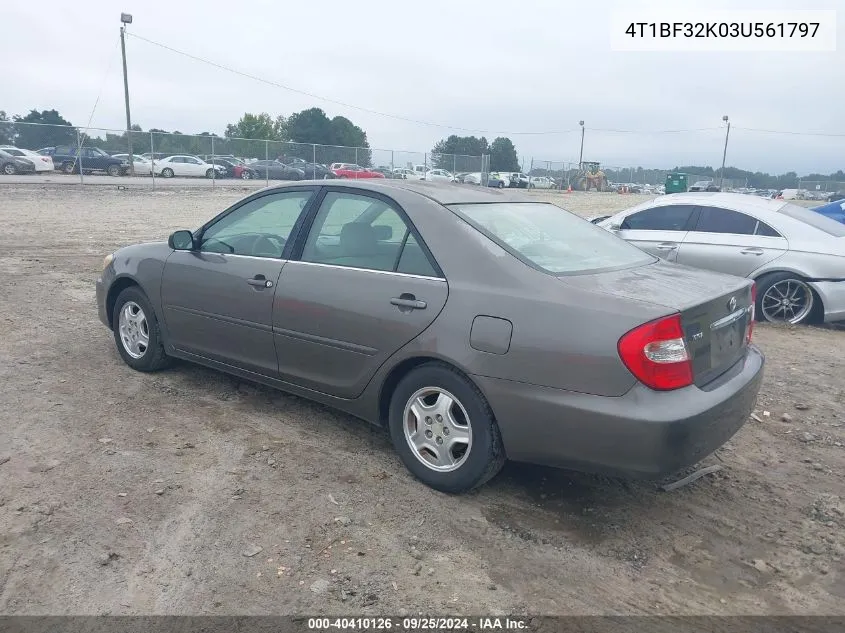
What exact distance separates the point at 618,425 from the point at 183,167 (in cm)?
3235

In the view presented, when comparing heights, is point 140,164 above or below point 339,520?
above

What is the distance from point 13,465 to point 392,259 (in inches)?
90.2

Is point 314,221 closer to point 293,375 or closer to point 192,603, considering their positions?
point 293,375

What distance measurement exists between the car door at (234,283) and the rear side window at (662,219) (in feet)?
17.7

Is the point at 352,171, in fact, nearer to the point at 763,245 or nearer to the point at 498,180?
the point at 498,180

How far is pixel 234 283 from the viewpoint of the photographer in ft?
14.7

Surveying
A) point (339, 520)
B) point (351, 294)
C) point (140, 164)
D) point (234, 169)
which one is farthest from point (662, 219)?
point (234, 169)

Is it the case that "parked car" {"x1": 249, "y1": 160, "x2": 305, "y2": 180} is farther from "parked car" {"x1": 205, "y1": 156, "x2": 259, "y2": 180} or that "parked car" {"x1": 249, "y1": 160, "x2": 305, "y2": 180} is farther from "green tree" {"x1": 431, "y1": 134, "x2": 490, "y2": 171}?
"green tree" {"x1": 431, "y1": 134, "x2": 490, "y2": 171}

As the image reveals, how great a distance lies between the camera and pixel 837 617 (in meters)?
2.73

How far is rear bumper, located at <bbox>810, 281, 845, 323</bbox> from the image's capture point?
7312mm

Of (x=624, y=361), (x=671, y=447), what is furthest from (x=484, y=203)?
(x=671, y=447)

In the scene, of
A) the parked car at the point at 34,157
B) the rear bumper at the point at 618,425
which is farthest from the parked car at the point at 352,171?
the rear bumper at the point at 618,425

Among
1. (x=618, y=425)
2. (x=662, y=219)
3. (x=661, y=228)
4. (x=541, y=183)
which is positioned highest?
(x=662, y=219)

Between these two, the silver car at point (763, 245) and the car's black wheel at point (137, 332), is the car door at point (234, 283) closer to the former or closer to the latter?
the car's black wheel at point (137, 332)
